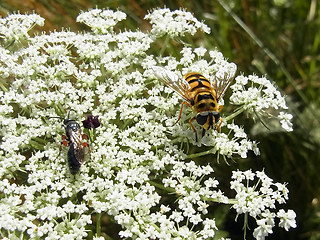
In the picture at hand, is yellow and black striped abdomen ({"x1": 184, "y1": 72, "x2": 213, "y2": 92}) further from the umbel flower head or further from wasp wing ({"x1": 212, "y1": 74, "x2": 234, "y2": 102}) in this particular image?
the umbel flower head

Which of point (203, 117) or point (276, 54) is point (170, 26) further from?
point (276, 54)

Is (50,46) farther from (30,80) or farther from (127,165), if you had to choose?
(127,165)

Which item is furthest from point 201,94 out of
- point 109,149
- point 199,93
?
point 109,149

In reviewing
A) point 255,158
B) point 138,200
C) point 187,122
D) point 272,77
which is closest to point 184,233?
point 138,200

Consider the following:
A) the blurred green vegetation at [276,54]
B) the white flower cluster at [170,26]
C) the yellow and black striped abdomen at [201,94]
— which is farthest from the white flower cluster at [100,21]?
the yellow and black striped abdomen at [201,94]

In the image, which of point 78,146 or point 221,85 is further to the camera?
point 221,85

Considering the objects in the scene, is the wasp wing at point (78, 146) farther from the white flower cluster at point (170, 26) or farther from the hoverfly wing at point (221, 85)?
the white flower cluster at point (170, 26)

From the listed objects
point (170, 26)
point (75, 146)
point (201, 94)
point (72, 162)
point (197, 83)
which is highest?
point (170, 26)
